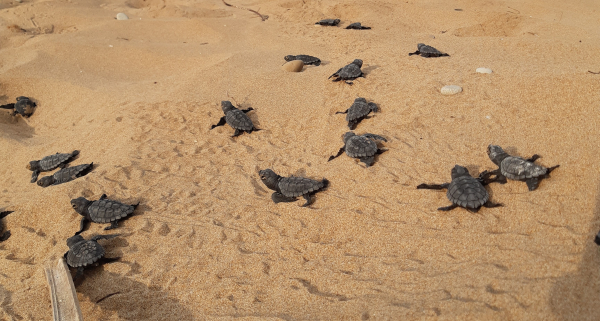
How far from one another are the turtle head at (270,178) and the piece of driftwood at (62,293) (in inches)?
93.3

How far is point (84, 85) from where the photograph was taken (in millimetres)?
7855

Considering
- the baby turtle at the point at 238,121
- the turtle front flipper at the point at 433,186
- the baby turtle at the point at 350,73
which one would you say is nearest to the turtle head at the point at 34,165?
the baby turtle at the point at 238,121

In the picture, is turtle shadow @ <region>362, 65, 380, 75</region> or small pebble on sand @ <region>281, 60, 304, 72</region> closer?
turtle shadow @ <region>362, 65, 380, 75</region>

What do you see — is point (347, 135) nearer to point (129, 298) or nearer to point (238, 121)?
point (238, 121)

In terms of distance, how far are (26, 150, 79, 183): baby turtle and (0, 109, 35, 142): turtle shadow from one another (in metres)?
1.57

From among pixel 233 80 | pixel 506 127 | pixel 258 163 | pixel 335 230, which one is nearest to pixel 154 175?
pixel 258 163

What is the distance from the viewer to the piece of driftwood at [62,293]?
108 inches

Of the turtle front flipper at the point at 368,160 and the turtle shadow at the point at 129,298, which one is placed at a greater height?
the turtle front flipper at the point at 368,160

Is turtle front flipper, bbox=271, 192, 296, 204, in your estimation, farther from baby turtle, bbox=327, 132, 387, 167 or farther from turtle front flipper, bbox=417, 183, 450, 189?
turtle front flipper, bbox=417, 183, 450, 189

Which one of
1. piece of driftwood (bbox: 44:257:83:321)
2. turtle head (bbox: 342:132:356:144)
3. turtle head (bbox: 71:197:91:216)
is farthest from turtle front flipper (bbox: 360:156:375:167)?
turtle head (bbox: 71:197:91:216)

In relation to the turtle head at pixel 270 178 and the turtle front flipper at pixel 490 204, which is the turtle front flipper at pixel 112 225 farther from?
the turtle front flipper at pixel 490 204

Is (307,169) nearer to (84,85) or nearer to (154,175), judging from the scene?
(154,175)

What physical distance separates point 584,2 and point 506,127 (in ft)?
36.3

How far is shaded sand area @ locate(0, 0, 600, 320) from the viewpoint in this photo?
2.88 m
